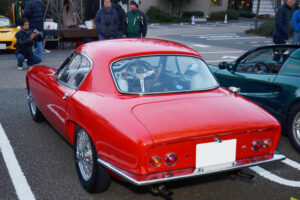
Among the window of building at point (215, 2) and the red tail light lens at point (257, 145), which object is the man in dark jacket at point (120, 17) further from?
the window of building at point (215, 2)

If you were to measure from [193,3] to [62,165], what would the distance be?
36.7m

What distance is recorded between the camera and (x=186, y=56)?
4035mm

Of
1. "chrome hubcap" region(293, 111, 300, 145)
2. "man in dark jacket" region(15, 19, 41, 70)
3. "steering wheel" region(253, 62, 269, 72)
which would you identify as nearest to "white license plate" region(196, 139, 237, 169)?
"chrome hubcap" region(293, 111, 300, 145)

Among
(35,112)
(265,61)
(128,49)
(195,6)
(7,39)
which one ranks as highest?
(195,6)

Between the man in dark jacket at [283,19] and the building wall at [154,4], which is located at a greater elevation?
the building wall at [154,4]

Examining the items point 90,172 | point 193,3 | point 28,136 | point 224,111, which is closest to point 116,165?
point 90,172

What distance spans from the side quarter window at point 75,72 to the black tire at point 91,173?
61cm

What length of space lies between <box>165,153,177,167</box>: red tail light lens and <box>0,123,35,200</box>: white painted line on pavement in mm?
1377

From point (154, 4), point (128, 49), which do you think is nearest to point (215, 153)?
point (128, 49)

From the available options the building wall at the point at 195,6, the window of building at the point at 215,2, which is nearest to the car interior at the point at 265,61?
the building wall at the point at 195,6

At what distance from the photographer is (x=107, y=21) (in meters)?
9.62

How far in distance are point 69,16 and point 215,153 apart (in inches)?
554

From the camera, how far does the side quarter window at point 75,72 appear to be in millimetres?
3944

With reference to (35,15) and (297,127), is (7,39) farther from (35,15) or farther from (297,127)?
(297,127)
